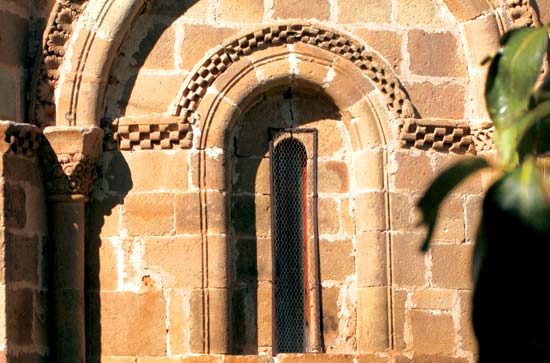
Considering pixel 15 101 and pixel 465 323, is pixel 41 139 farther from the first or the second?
pixel 465 323

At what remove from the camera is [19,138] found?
14.9m

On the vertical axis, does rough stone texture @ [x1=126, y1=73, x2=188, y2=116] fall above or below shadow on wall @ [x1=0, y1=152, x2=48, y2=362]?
above

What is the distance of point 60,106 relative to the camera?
15328 millimetres

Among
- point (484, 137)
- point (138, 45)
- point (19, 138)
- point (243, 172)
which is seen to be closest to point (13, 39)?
point (19, 138)

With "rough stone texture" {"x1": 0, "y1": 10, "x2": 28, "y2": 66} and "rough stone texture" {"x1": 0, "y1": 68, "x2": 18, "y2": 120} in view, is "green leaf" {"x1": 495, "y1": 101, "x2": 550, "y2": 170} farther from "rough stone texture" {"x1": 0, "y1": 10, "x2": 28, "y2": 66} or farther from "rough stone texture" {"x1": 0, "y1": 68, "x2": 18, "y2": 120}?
"rough stone texture" {"x1": 0, "y1": 10, "x2": 28, "y2": 66}

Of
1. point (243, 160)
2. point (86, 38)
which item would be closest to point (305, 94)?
point (243, 160)

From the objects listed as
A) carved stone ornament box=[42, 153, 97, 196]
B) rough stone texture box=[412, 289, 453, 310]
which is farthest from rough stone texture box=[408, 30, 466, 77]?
carved stone ornament box=[42, 153, 97, 196]

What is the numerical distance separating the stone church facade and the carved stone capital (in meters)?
0.01

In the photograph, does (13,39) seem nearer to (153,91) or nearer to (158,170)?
(153,91)

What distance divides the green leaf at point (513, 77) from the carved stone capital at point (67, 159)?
17.7ft

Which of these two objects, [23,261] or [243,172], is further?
[243,172]

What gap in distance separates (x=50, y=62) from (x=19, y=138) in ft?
2.42

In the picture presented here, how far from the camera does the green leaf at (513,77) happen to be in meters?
10.2

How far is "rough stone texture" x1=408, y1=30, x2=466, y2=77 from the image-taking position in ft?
52.0
